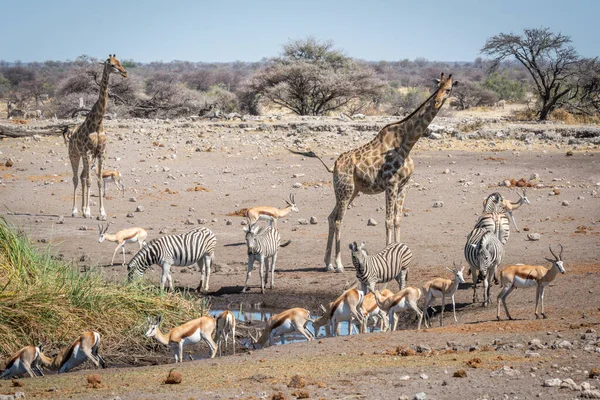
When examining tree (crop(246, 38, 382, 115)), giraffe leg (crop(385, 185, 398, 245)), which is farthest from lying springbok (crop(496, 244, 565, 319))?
tree (crop(246, 38, 382, 115))

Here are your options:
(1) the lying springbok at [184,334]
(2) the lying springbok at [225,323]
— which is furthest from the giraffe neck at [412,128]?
(1) the lying springbok at [184,334]

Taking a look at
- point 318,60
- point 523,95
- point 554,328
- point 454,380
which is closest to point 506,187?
point 554,328

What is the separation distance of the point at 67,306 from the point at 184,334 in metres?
1.78

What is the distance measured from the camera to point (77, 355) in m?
9.33

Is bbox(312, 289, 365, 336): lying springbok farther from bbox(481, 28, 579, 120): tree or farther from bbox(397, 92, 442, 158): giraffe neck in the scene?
bbox(481, 28, 579, 120): tree

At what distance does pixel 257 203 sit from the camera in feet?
65.7

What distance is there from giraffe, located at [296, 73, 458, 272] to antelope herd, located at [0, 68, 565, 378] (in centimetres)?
2

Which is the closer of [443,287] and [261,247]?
[443,287]

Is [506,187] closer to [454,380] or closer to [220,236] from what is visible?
[220,236]

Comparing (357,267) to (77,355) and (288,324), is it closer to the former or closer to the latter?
(288,324)

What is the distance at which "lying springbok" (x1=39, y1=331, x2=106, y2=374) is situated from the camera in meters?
9.27

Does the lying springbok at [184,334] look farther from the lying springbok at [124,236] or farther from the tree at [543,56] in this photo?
the tree at [543,56]

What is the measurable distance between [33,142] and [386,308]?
1883 centimetres

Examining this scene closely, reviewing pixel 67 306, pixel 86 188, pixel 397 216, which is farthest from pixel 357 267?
pixel 86 188
